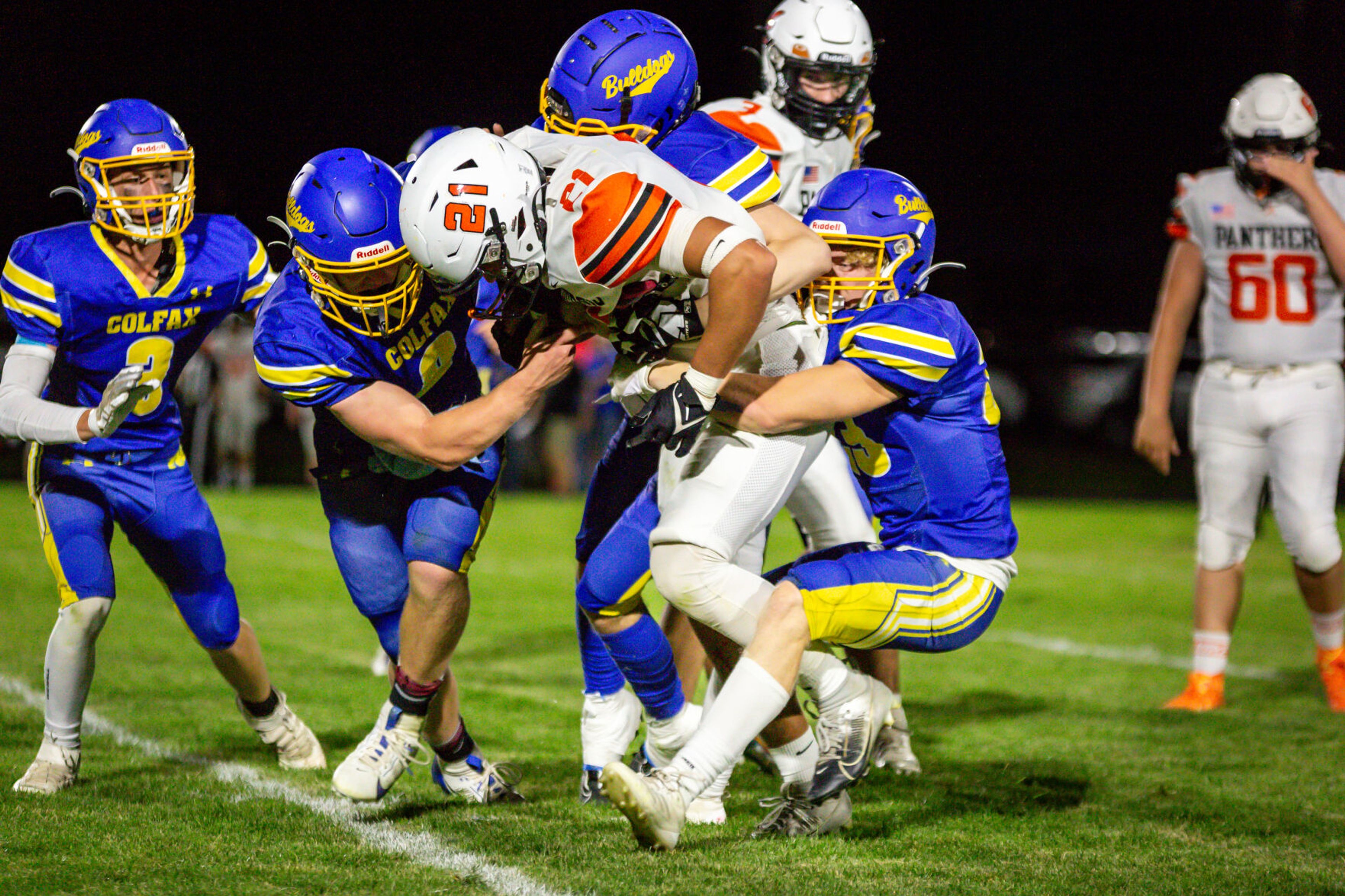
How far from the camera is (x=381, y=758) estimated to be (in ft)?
11.4

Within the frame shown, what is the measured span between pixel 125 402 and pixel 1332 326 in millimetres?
4546

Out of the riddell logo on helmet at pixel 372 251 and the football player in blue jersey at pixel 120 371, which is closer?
the riddell logo on helmet at pixel 372 251

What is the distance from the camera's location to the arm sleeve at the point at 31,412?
143 inches

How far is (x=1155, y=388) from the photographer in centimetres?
582

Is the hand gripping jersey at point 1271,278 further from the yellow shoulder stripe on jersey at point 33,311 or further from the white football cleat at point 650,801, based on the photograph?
the yellow shoulder stripe on jersey at point 33,311

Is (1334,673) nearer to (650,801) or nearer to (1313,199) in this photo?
(1313,199)

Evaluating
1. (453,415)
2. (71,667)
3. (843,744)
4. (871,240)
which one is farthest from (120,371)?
(843,744)

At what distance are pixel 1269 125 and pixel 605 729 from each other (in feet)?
11.7

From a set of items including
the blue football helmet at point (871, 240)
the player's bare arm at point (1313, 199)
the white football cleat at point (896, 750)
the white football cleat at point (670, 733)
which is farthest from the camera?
the player's bare arm at point (1313, 199)

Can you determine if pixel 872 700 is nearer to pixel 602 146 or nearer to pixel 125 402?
pixel 602 146

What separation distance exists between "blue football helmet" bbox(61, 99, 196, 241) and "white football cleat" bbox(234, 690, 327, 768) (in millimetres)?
1450

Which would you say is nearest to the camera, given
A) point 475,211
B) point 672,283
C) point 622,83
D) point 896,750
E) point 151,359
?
point 475,211

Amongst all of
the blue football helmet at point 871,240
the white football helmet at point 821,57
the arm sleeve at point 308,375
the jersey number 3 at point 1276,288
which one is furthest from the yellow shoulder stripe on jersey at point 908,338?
the jersey number 3 at point 1276,288

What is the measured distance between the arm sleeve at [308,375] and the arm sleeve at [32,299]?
813 millimetres
